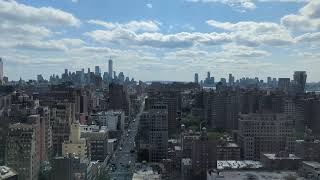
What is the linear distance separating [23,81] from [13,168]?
31.1 m

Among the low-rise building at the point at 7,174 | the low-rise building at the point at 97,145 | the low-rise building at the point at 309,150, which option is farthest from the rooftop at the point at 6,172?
the low-rise building at the point at 309,150

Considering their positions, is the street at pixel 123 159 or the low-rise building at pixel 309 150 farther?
the low-rise building at pixel 309 150

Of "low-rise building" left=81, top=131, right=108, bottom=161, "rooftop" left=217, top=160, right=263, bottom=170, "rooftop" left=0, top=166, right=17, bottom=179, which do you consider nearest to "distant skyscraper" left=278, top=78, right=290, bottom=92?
"low-rise building" left=81, top=131, right=108, bottom=161

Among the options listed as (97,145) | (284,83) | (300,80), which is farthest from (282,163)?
(284,83)

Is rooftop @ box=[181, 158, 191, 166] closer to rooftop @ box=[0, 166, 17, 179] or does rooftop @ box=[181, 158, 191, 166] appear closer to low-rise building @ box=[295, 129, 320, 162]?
low-rise building @ box=[295, 129, 320, 162]

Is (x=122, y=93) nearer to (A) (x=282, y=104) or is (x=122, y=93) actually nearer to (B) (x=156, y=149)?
(A) (x=282, y=104)

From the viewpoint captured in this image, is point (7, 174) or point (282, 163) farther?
point (282, 163)

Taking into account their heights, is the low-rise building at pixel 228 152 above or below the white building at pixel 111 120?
below

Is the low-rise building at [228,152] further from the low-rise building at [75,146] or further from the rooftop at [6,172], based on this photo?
the rooftop at [6,172]

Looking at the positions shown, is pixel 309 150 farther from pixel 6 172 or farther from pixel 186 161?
pixel 6 172

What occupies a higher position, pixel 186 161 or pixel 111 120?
pixel 111 120

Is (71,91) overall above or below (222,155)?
above

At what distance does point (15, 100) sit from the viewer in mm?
20547

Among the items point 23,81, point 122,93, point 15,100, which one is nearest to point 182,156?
point 15,100
